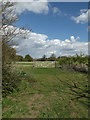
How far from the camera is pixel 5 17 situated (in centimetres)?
300

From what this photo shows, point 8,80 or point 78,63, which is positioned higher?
point 78,63

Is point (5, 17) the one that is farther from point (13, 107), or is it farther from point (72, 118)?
point (72, 118)

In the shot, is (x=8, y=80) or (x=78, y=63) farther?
(x=78, y=63)

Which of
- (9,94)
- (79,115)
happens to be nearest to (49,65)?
(9,94)

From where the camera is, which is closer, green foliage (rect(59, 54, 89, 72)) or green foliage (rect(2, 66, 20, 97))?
green foliage (rect(2, 66, 20, 97))

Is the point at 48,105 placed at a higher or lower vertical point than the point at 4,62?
lower

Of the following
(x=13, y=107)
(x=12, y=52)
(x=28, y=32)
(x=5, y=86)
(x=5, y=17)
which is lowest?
(x=13, y=107)

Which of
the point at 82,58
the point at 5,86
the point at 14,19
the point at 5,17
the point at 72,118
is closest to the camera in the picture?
the point at 72,118

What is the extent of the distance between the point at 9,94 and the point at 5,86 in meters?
0.48

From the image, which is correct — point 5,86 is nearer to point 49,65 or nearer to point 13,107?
point 13,107

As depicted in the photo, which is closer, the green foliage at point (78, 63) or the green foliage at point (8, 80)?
the green foliage at point (8, 80)

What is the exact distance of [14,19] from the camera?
325 cm

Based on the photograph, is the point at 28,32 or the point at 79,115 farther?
the point at 28,32

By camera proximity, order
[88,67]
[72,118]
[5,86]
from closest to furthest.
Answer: [72,118] < [5,86] < [88,67]
